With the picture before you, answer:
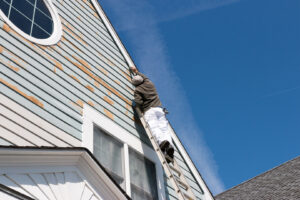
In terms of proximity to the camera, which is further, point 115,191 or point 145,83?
point 145,83

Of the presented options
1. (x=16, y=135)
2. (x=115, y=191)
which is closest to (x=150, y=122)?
(x=115, y=191)

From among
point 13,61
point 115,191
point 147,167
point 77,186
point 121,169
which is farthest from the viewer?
point 147,167

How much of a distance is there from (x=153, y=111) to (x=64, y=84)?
6.19 feet

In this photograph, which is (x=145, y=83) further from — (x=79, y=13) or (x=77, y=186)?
(x=77, y=186)

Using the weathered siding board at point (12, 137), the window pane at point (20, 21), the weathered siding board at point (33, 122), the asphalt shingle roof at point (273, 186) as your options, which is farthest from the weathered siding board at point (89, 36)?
the asphalt shingle roof at point (273, 186)

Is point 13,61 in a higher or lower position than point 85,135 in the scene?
higher

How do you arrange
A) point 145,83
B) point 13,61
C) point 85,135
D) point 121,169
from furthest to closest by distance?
point 145,83
point 121,169
point 85,135
point 13,61

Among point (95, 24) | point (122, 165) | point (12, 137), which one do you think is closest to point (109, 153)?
point (122, 165)

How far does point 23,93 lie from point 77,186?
1.38 m

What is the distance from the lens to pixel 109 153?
18.5ft

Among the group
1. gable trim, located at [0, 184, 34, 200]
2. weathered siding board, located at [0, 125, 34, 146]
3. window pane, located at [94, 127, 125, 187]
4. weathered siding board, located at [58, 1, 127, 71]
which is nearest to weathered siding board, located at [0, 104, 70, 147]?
weathered siding board, located at [0, 125, 34, 146]

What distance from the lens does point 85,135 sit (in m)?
5.28

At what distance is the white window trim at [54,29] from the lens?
546 centimetres

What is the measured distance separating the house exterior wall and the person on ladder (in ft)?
0.66
